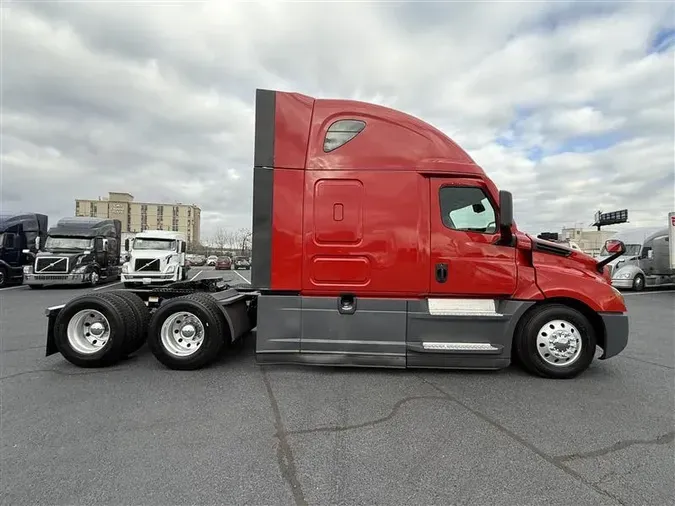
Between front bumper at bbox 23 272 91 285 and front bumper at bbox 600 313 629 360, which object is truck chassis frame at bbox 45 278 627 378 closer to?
front bumper at bbox 600 313 629 360

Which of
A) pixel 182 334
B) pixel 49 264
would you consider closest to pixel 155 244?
pixel 49 264

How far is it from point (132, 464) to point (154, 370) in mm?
2328

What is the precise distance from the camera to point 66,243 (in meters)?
17.2

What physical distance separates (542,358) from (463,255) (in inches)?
64.3

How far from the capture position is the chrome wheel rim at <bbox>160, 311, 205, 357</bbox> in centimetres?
498

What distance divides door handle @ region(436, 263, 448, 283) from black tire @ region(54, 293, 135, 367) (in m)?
4.10

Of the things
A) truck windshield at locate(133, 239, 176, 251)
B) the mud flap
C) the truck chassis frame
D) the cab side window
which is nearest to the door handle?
the truck chassis frame

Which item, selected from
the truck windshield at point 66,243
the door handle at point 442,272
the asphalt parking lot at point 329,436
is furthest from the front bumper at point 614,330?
the truck windshield at point 66,243

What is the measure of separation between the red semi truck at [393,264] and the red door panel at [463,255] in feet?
0.04

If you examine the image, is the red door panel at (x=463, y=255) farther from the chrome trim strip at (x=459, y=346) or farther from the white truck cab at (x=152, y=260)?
the white truck cab at (x=152, y=260)

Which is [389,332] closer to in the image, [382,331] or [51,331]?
[382,331]

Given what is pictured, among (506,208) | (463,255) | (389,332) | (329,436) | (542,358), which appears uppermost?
(506,208)

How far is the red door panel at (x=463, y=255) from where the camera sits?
4711mm

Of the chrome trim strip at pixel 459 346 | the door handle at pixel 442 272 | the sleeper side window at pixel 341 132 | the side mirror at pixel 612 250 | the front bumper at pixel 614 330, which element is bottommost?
the chrome trim strip at pixel 459 346
